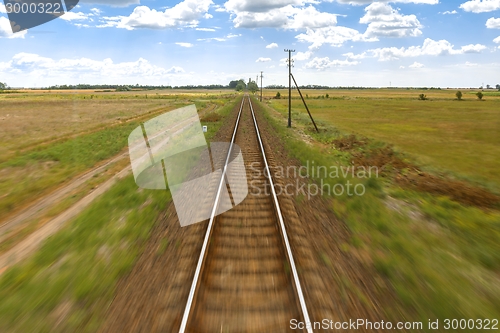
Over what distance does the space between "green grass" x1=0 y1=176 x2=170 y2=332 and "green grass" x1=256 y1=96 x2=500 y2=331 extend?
4309 millimetres

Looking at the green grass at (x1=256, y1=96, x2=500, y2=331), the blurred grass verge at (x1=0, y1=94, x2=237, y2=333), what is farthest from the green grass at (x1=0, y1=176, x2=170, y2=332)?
the green grass at (x1=256, y1=96, x2=500, y2=331)

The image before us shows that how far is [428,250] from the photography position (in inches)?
269

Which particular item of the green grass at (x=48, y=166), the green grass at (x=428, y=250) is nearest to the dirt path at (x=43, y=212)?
the green grass at (x=48, y=166)

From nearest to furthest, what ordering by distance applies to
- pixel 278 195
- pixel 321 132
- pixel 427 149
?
pixel 278 195 → pixel 427 149 → pixel 321 132

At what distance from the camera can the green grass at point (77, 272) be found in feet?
15.6

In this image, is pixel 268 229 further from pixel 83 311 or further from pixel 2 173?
pixel 2 173

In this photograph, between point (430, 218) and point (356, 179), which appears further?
point (356, 179)

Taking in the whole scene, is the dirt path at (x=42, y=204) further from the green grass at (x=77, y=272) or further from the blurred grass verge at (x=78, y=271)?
the green grass at (x=77, y=272)

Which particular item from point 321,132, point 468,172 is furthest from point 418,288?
point 321,132

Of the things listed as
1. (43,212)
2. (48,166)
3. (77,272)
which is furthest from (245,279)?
(48,166)

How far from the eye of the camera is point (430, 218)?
28.6 feet

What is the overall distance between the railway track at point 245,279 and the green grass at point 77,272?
5.25ft

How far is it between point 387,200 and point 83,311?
921 centimetres

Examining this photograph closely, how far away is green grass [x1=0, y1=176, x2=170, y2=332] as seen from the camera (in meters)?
4.77
